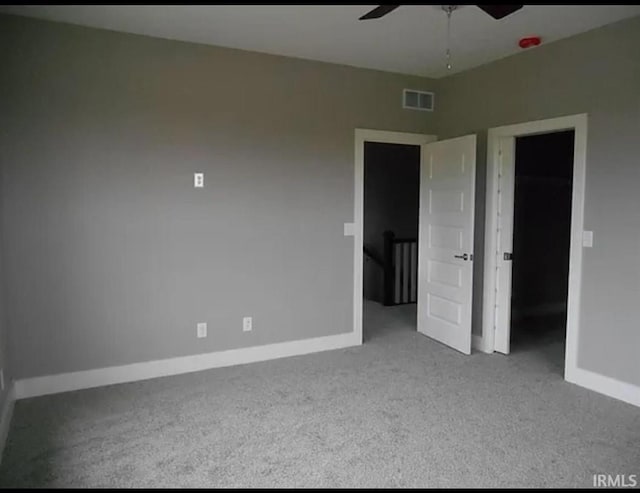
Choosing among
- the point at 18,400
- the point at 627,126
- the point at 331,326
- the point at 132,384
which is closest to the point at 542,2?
the point at 627,126

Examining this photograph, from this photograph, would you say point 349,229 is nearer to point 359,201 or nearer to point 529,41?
point 359,201

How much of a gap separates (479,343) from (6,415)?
3793mm

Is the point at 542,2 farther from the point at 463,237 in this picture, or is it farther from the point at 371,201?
the point at 371,201

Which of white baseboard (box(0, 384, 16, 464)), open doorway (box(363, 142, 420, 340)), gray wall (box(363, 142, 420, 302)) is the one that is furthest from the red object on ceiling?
white baseboard (box(0, 384, 16, 464))

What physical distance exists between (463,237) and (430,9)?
78.9 inches

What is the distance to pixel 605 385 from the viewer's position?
3.32 metres

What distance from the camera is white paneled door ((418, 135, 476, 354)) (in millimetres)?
4137

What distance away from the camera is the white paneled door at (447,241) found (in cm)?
414

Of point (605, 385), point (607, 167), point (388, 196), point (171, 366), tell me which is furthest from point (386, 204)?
point (171, 366)

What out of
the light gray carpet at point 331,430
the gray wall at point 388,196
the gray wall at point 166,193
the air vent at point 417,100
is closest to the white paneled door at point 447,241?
the air vent at point 417,100

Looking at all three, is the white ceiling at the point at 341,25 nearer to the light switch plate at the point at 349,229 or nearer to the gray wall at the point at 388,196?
the light switch plate at the point at 349,229

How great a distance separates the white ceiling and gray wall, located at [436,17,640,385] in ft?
0.62

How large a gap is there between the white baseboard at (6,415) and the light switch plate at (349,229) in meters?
2.89

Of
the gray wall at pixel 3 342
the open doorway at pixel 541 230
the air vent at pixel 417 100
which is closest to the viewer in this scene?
the gray wall at pixel 3 342
